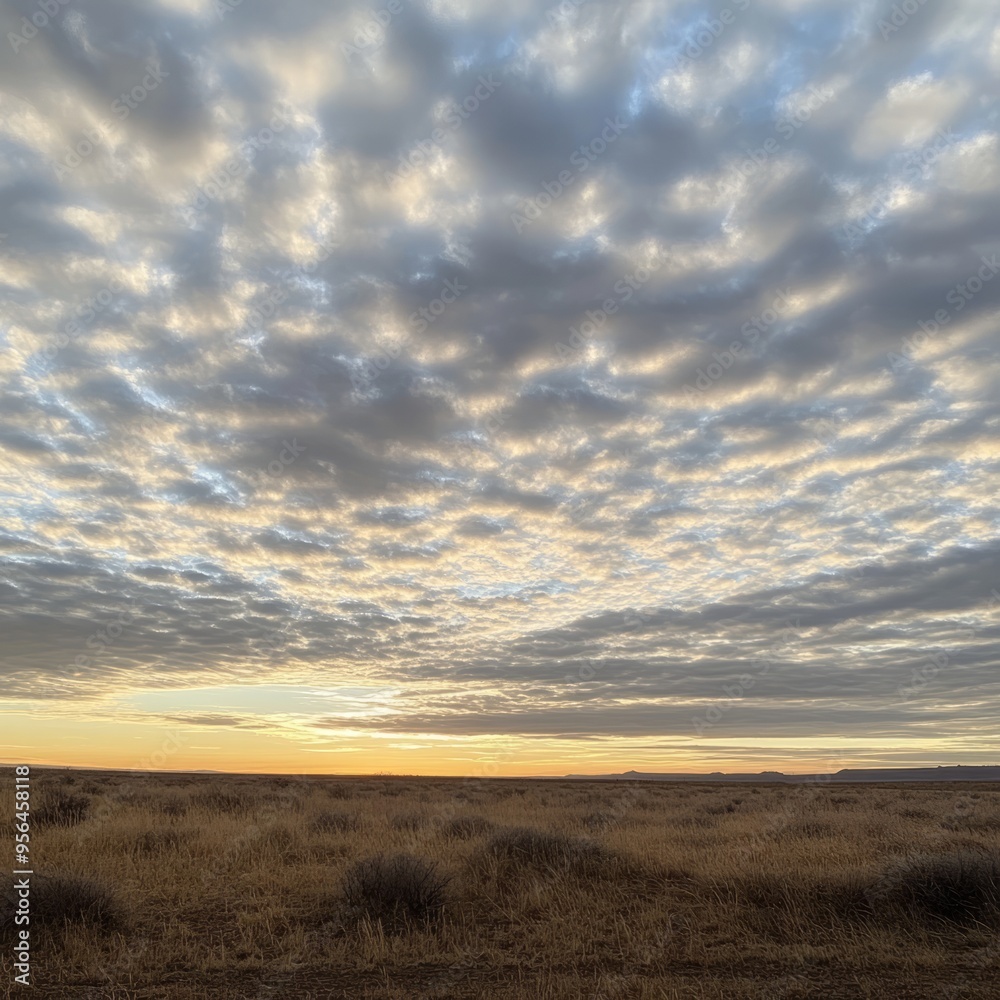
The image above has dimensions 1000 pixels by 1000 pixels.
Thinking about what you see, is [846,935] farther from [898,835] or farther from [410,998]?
[898,835]

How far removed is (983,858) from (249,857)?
38.0 ft

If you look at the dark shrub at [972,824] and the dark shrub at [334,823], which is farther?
the dark shrub at [972,824]

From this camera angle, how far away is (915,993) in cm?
690

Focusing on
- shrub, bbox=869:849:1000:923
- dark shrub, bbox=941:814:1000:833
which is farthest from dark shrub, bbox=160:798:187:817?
dark shrub, bbox=941:814:1000:833

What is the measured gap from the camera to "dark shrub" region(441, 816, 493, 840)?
15.9 metres

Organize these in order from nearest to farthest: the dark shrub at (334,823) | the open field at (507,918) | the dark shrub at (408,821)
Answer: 1. the open field at (507,918)
2. the dark shrub at (334,823)
3. the dark shrub at (408,821)

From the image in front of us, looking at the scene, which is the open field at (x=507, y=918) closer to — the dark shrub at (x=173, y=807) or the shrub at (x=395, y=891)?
the shrub at (x=395, y=891)

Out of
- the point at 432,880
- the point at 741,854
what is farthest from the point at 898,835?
the point at 432,880

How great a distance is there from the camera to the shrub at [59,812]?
1672 cm

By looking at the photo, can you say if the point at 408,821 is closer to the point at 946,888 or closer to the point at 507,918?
the point at 507,918

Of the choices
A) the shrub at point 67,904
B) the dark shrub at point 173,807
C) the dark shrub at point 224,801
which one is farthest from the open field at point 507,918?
the dark shrub at point 224,801

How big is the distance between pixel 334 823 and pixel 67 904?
9.70 meters

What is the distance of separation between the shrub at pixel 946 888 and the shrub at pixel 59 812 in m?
16.7

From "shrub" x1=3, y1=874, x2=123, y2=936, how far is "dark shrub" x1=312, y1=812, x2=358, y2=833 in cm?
823
